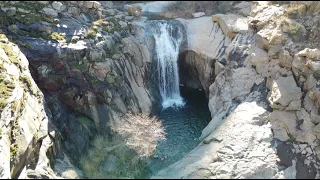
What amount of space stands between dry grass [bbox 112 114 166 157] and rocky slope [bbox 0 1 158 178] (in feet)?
7.02

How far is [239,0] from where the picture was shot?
38906mm

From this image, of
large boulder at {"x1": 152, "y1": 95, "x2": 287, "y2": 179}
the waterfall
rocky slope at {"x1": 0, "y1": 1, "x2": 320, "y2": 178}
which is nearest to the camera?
large boulder at {"x1": 152, "y1": 95, "x2": 287, "y2": 179}

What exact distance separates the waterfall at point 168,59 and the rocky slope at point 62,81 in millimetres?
1644

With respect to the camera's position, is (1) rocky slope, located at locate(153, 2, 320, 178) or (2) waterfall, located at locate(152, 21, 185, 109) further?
(2) waterfall, located at locate(152, 21, 185, 109)

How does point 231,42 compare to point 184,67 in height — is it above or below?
above

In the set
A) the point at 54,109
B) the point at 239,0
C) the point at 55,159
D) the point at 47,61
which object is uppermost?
the point at 239,0

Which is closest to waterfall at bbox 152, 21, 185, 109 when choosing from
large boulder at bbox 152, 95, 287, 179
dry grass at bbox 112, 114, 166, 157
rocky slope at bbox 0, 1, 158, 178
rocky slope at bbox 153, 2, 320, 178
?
rocky slope at bbox 0, 1, 158, 178

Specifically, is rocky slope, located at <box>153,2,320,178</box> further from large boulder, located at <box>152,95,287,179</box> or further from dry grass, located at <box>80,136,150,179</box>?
dry grass, located at <box>80,136,150,179</box>

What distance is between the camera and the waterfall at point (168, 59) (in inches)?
1259

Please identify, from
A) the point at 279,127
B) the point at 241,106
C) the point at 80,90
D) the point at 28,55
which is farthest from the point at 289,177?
the point at 28,55

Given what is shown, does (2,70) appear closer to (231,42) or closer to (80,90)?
(80,90)

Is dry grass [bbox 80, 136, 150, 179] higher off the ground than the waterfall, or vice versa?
the waterfall

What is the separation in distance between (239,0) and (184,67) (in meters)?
10.9

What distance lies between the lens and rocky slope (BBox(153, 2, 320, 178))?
1953 cm
